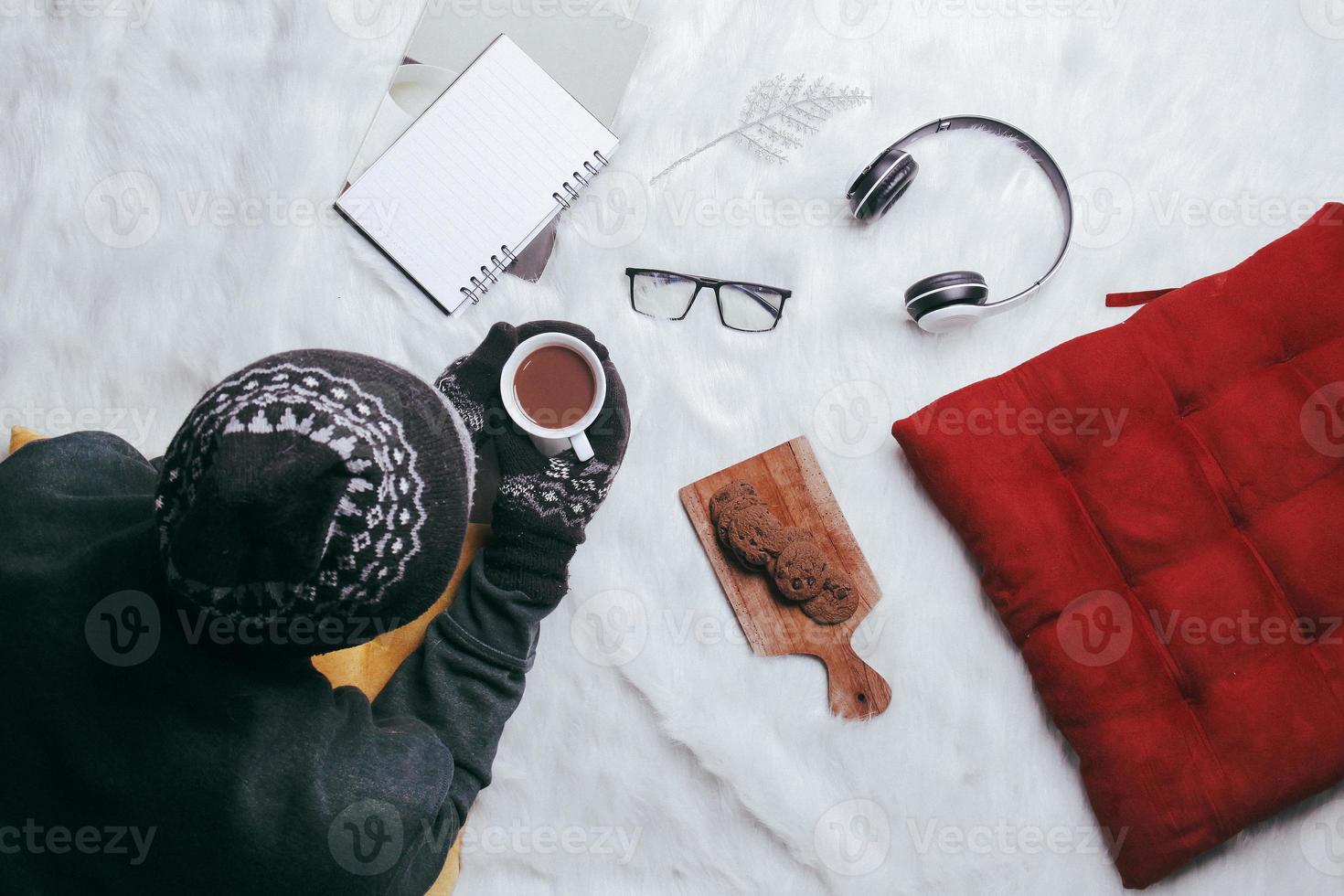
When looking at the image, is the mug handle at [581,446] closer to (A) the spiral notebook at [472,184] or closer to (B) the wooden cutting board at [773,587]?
(B) the wooden cutting board at [773,587]

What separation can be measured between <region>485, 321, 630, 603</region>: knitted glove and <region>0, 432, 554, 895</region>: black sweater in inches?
9.2

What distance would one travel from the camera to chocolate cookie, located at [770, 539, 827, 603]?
3.06ft

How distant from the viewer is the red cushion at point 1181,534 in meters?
→ 0.86

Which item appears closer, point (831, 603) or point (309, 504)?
point (309, 504)

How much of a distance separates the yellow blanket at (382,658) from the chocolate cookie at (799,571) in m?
0.35

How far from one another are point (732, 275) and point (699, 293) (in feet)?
0.17

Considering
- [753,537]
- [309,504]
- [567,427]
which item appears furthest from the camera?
[753,537]

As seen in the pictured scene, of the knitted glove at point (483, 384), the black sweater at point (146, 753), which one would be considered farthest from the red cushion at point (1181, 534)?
the black sweater at point (146, 753)

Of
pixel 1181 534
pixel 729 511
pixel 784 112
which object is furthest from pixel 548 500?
pixel 1181 534

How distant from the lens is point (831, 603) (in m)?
0.95
